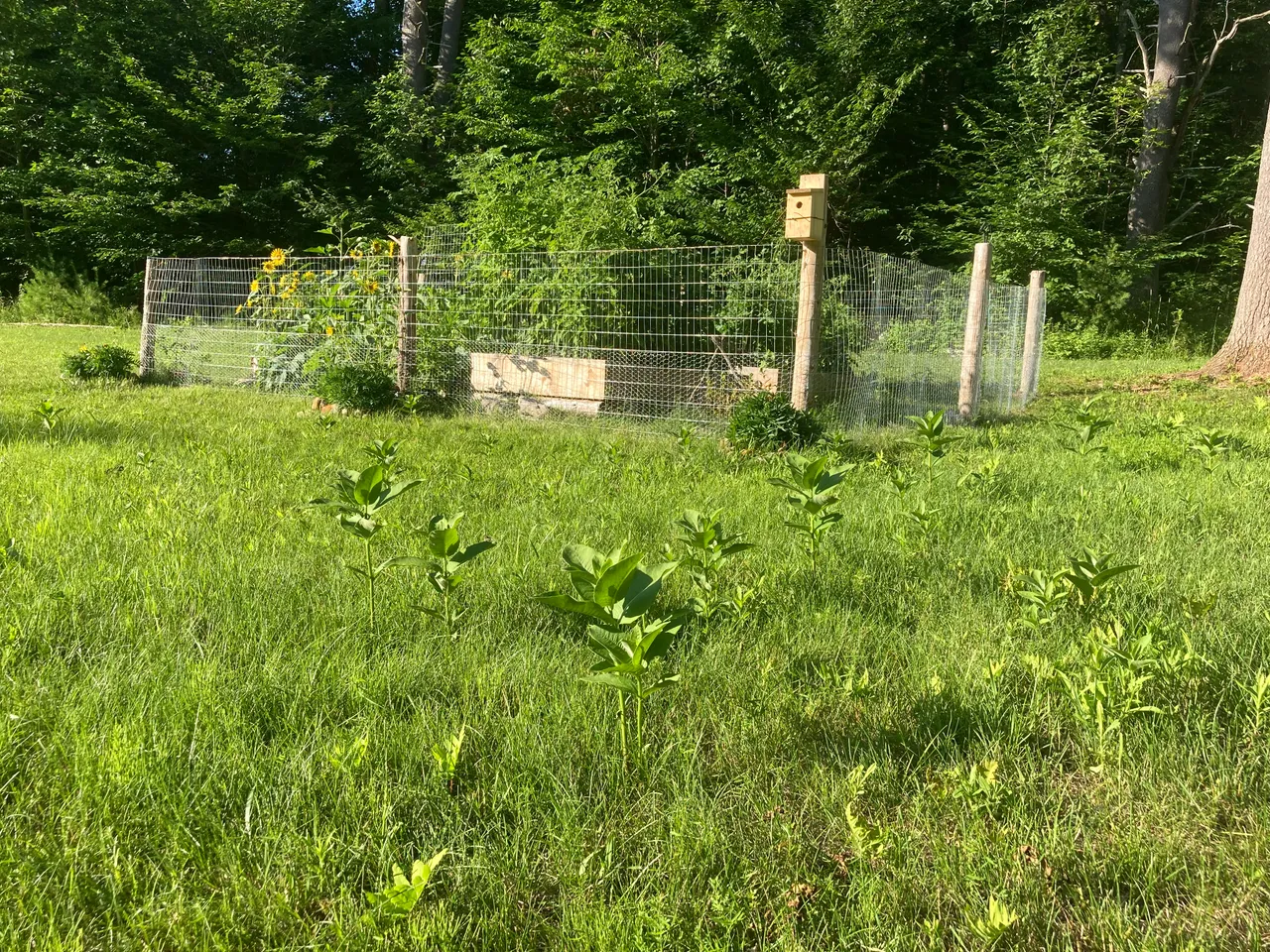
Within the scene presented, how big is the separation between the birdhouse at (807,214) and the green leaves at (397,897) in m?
4.37

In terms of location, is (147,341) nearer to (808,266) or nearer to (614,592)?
(808,266)

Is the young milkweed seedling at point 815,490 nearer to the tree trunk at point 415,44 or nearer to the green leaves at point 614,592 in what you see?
the green leaves at point 614,592

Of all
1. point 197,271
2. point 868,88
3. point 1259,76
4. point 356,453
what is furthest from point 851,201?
point 356,453

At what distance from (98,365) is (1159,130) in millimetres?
17509

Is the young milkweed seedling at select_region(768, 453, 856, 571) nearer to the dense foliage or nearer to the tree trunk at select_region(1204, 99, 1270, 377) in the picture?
the tree trunk at select_region(1204, 99, 1270, 377)

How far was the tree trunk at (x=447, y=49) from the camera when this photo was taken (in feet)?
62.3

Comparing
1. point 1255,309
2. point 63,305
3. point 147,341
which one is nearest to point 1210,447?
point 1255,309

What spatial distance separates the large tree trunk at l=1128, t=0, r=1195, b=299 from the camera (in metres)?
15.0

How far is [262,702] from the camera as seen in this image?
5.69ft

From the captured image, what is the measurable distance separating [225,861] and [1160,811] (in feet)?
5.22

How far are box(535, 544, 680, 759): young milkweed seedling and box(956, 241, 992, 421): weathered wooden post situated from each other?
5897mm

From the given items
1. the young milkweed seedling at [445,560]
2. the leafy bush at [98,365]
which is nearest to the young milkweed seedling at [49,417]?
the leafy bush at [98,365]

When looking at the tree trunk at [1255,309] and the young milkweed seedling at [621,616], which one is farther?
the tree trunk at [1255,309]

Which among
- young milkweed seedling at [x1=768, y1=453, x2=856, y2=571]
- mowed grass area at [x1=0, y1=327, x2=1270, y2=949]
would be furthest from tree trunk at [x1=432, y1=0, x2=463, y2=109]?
young milkweed seedling at [x1=768, y1=453, x2=856, y2=571]
